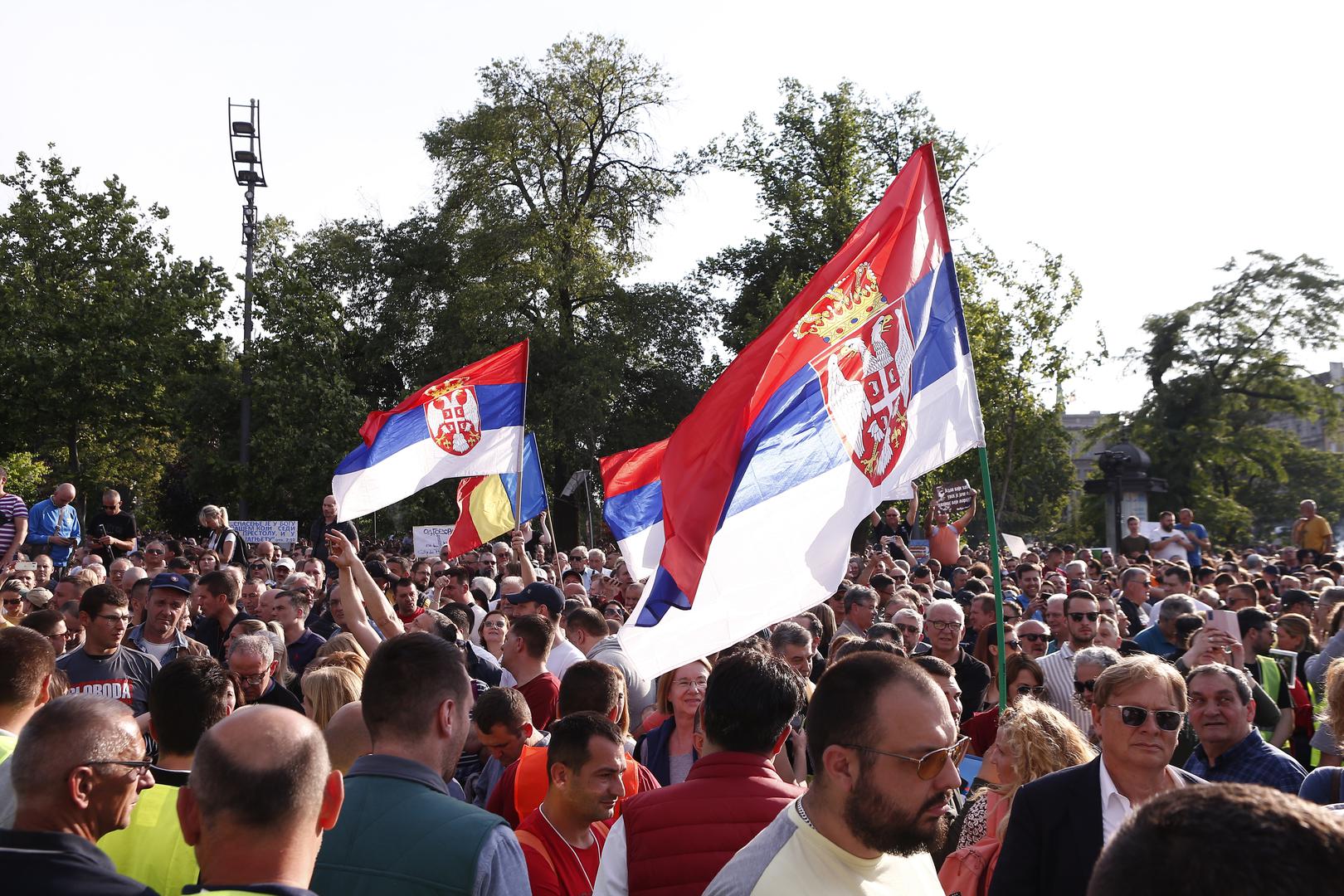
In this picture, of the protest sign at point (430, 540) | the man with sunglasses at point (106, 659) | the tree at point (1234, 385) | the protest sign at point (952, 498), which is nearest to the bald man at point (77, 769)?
the man with sunglasses at point (106, 659)

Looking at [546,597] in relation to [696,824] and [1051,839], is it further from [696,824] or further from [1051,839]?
[1051,839]

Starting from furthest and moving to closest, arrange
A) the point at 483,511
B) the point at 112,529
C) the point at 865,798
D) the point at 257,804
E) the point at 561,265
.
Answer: the point at 561,265 → the point at 112,529 → the point at 483,511 → the point at 865,798 → the point at 257,804

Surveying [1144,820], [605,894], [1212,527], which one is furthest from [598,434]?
[1144,820]

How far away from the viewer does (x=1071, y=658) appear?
883 cm

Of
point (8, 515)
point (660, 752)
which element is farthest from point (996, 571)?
point (8, 515)

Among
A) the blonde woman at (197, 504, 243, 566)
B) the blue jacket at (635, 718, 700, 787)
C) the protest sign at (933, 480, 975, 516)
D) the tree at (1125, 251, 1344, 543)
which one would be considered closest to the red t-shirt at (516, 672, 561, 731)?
the blue jacket at (635, 718, 700, 787)

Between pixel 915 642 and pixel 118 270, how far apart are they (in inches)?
1155

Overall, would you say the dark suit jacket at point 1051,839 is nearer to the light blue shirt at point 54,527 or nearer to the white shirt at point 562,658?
the white shirt at point 562,658

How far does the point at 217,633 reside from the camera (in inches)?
391

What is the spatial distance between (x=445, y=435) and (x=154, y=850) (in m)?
9.00

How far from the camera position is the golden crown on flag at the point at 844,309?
6.45 meters

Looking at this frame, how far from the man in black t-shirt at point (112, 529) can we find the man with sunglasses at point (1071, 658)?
11.0m

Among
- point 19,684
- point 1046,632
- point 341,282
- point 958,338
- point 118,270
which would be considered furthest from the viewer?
point 341,282

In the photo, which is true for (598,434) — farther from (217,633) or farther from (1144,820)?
(1144,820)
